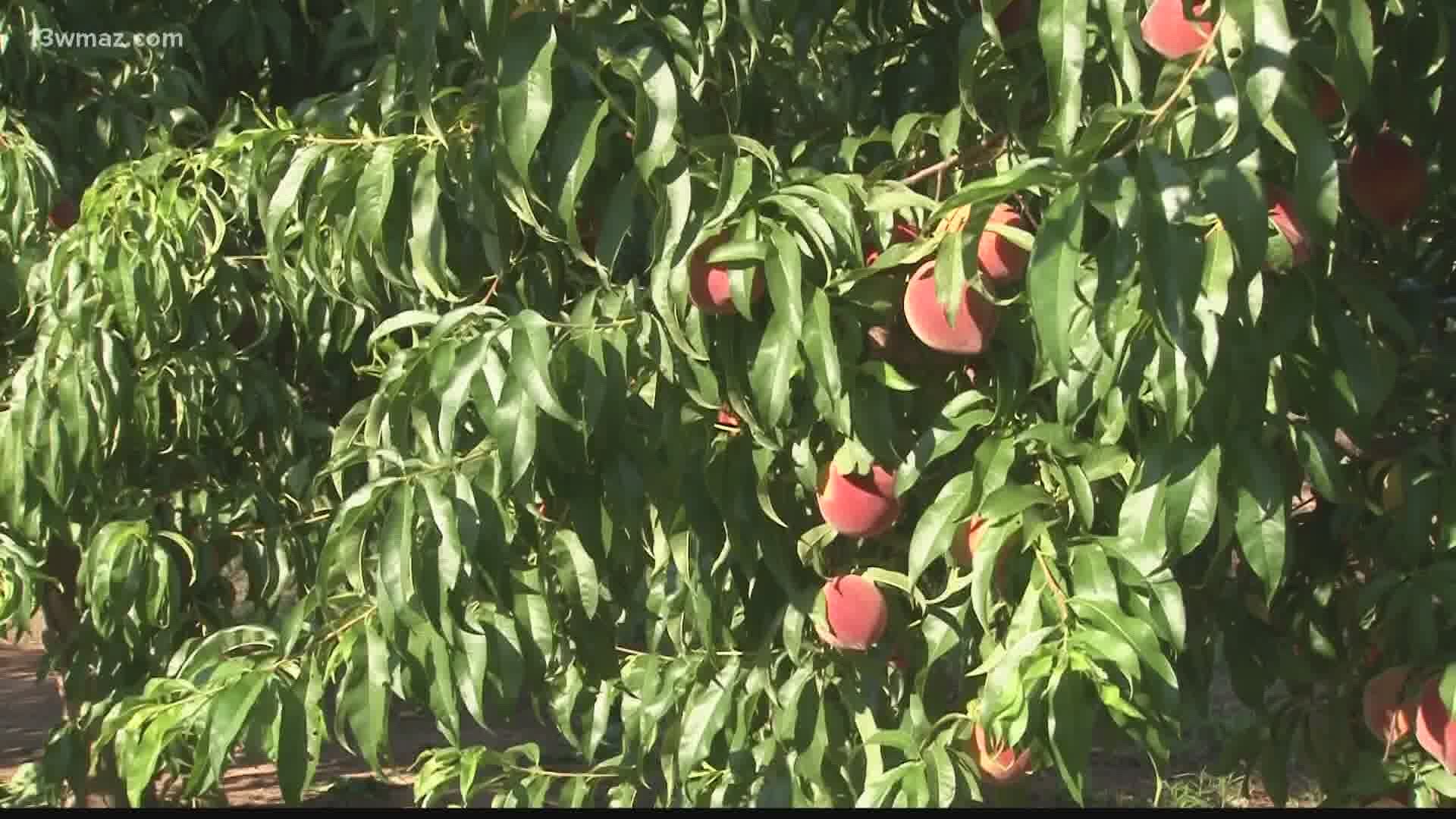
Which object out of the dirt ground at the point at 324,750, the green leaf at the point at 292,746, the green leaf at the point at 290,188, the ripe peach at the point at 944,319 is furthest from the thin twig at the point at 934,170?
the dirt ground at the point at 324,750

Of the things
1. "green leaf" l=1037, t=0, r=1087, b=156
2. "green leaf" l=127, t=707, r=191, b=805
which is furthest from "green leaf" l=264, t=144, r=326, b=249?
"green leaf" l=1037, t=0, r=1087, b=156

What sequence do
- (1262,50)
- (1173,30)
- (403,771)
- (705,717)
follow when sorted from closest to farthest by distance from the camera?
(1262,50)
(1173,30)
(705,717)
(403,771)

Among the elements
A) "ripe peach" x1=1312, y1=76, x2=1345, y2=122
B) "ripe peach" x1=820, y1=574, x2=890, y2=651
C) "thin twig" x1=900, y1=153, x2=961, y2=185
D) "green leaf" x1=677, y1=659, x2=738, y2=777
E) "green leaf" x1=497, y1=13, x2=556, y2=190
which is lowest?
"green leaf" x1=677, y1=659, x2=738, y2=777

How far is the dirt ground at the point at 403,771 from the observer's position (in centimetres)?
496

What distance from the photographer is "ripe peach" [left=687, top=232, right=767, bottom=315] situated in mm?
1413

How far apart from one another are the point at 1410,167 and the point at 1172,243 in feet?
1.82

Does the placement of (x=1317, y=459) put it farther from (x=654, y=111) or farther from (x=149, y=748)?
(x=149, y=748)

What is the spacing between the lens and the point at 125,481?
8.43 ft

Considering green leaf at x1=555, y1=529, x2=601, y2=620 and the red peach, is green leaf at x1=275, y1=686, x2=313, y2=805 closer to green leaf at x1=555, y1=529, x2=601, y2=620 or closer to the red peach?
green leaf at x1=555, y1=529, x2=601, y2=620

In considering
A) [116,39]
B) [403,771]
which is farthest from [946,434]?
[403,771]

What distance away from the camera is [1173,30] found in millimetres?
1222

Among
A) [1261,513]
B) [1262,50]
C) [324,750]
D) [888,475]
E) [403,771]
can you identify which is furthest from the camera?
[324,750]

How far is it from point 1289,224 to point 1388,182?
325 millimetres

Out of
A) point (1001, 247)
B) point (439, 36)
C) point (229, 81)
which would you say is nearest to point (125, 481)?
point (229, 81)
